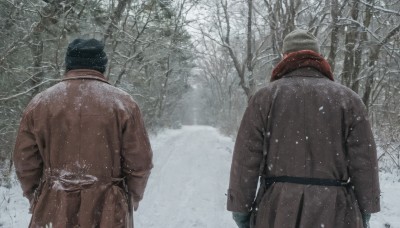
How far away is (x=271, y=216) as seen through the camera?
277 centimetres

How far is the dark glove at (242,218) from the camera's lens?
290cm

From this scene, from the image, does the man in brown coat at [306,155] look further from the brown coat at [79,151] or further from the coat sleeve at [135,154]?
the brown coat at [79,151]

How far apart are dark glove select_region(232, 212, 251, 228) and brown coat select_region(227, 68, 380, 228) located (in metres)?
0.07

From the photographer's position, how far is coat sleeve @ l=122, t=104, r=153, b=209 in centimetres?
303

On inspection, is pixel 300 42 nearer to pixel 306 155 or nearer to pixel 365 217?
pixel 306 155

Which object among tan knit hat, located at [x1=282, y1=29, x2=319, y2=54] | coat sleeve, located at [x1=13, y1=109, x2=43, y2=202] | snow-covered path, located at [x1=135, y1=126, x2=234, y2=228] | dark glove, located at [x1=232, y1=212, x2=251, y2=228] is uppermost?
tan knit hat, located at [x1=282, y1=29, x2=319, y2=54]

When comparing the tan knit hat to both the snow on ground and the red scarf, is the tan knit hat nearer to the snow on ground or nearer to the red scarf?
the red scarf

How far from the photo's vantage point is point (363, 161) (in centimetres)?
268

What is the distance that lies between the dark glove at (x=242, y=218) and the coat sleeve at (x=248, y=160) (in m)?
0.05

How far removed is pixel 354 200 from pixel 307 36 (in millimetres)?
1210

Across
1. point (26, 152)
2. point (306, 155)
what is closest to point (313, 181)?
point (306, 155)

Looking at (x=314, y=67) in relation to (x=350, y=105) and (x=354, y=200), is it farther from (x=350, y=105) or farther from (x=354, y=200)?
(x=354, y=200)

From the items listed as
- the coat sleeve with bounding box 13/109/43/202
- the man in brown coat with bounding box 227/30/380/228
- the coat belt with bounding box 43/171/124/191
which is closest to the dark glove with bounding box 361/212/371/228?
the man in brown coat with bounding box 227/30/380/228

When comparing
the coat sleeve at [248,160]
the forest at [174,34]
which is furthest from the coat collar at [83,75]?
the forest at [174,34]
